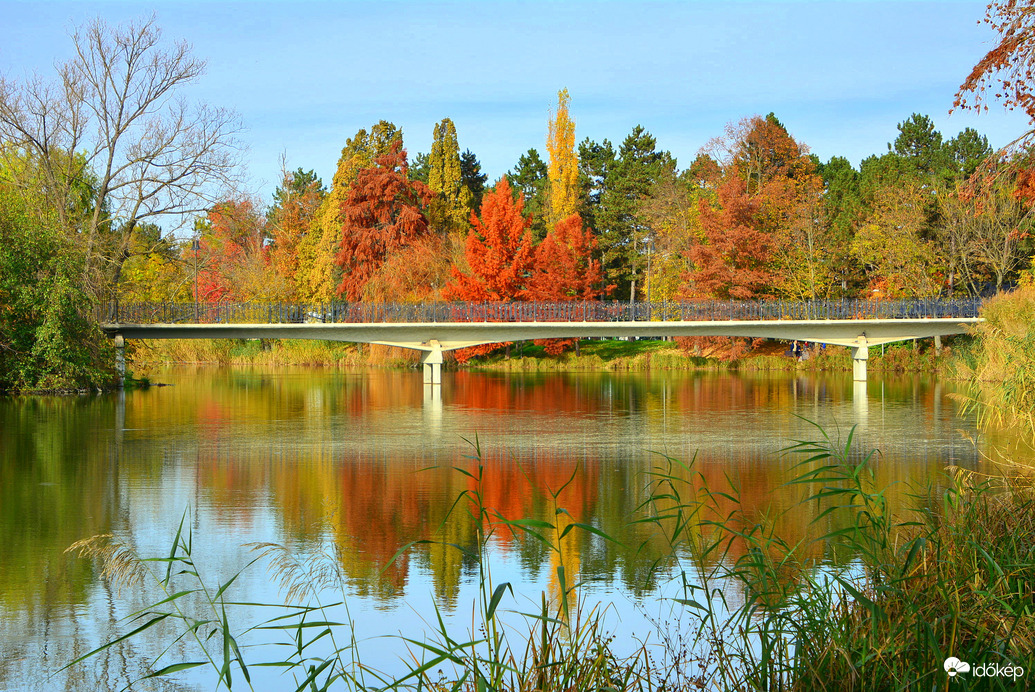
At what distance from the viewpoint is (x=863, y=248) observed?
44.9 m

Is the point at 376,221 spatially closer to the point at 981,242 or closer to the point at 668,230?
the point at 668,230

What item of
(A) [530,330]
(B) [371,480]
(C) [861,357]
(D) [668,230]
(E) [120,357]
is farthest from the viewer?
(D) [668,230]

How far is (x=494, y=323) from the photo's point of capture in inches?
1425

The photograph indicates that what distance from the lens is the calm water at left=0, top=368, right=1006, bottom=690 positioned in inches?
287

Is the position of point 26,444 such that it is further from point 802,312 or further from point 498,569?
point 802,312

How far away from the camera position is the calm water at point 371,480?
7.28 meters

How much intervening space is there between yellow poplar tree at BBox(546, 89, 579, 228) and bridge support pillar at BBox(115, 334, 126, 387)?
2511cm

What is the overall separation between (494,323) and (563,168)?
66.1 ft

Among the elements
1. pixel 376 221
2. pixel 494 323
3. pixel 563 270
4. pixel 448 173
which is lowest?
pixel 494 323

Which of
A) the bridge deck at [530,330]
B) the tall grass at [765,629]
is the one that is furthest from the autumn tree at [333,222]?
the tall grass at [765,629]

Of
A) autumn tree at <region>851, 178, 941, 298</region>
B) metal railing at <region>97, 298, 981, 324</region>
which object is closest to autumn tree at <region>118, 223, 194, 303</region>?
metal railing at <region>97, 298, 981, 324</region>

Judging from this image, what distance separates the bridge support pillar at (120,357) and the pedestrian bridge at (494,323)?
0.07 metres

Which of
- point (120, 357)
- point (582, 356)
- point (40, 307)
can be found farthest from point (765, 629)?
point (582, 356)

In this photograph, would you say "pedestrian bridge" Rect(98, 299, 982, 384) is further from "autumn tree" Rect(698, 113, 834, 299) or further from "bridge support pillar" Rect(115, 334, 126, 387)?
"autumn tree" Rect(698, 113, 834, 299)
